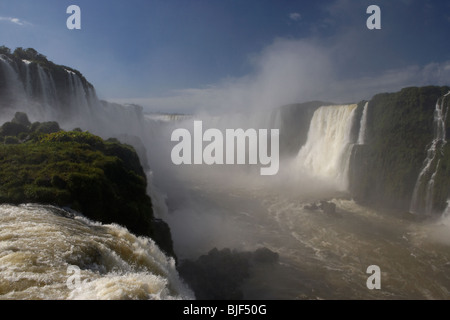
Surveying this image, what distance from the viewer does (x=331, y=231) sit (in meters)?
21.7

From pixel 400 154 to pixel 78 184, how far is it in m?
30.7

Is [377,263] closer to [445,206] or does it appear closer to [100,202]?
[445,206]

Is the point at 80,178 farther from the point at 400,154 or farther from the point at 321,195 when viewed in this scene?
the point at 400,154

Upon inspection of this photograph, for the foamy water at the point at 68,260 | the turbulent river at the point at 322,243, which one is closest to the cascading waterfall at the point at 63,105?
the foamy water at the point at 68,260

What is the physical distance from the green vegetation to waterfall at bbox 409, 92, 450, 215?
80.5 ft

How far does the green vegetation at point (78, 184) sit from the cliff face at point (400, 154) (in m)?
24.9

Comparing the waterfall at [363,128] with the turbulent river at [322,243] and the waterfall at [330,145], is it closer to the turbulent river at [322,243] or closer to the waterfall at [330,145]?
the waterfall at [330,145]

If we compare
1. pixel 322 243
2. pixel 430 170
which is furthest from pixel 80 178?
pixel 430 170

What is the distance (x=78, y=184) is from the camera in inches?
399

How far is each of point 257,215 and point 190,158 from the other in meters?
33.6

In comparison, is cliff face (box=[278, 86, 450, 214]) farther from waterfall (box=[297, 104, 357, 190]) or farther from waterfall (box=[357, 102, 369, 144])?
waterfall (box=[297, 104, 357, 190])
